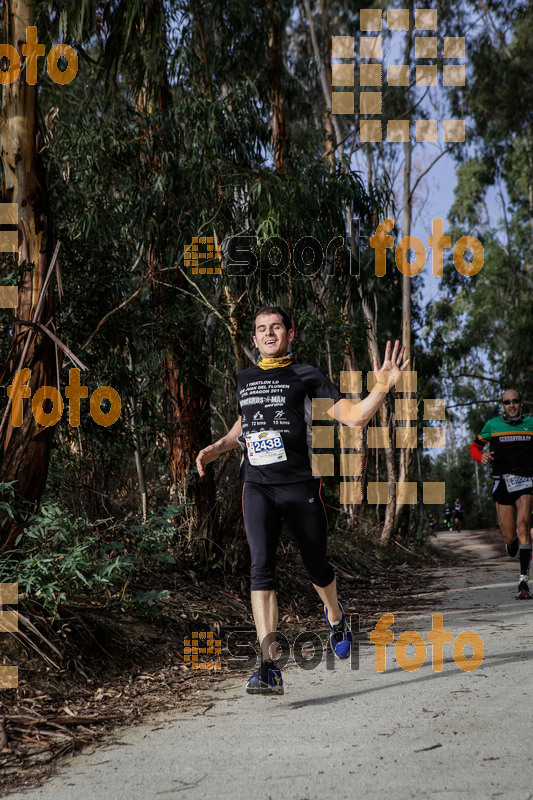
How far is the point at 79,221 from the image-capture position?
7.31 meters

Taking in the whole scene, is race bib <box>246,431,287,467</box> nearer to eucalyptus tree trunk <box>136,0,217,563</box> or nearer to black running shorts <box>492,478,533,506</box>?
eucalyptus tree trunk <box>136,0,217,563</box>

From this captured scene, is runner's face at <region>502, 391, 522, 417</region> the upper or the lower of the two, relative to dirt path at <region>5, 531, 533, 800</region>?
upper

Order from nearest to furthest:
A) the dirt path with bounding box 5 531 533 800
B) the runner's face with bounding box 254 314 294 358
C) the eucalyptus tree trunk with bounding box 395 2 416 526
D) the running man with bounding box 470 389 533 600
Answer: the dirt path with bounding box 5 531 533 800, the runner's face with bounding box 254 314 294 358, the running man with bounding box 470 389 533 600, the eucalyptus tree trunk with bounding box 395 2 416 526

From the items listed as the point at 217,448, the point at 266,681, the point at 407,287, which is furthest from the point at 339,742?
the point at 407,287

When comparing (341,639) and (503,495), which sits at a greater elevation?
(503,495)

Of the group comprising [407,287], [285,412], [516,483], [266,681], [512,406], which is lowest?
[266,681]

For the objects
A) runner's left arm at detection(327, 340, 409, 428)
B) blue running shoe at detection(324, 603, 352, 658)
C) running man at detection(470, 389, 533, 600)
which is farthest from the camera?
running man at detection(470, 389, 533, 600)

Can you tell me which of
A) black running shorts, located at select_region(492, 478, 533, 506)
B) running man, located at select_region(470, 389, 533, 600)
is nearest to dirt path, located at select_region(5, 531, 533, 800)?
running man, located at select_region(470, 389, 533, 600)

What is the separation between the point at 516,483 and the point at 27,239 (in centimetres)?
490

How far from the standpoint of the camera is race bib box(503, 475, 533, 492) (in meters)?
7.75

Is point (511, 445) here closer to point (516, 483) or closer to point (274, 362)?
point (516, 483)

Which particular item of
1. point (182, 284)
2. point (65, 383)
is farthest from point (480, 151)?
point (65, 383)

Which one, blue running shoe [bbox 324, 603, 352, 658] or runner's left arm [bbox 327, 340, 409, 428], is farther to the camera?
blue running shoe [bbox 324, 603, 352, 658]

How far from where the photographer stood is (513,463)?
786 cm
